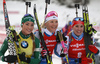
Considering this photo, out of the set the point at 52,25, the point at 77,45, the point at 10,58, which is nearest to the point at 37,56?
the point at 10,58

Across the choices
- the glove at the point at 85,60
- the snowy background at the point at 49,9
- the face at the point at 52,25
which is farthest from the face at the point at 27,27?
the snowy background at the point at 49,9

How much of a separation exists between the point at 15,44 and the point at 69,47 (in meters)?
1.05

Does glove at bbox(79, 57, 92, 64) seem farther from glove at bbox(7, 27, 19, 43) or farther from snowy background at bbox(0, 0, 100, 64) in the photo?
snowy background at bbox(0, 0, 100, 64)

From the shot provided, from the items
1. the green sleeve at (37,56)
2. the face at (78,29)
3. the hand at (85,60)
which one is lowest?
the hand at (85,60)

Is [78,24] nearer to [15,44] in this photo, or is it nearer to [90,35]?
[90,35]

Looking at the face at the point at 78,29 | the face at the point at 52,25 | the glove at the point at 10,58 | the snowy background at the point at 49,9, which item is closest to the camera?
the glove at the point at 10,58

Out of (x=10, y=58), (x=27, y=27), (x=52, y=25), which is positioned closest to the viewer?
(x=10, y=58)

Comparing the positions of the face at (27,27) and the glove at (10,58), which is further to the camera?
the face at (27,27)

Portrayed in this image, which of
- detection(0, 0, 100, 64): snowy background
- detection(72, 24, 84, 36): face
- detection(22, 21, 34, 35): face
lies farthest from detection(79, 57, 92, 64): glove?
detection(0, 0, 100, 64): snowy background

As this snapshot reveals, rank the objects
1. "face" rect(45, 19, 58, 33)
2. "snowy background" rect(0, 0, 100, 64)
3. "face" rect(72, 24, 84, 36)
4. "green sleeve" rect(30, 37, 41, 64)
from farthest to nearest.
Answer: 1. "snowy background" rect(0, 0, 100, 64)
2. "face" rect(72, 24, 84, 36)
3. "face" rect(45, 19, 58, 33)
4. "green sleeve" rect(30, 37, 41, 64)

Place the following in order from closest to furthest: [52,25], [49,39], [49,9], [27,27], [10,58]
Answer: [10,58]
[27,27]
[52,25]
[49,39]
[49,9]

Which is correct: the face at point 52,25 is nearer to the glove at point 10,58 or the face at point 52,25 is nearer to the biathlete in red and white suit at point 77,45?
the biathlete in red and white suit at point 77,45

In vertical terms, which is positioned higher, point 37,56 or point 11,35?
point 11,35

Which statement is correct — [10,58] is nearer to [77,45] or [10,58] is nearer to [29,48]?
[29,48]
